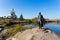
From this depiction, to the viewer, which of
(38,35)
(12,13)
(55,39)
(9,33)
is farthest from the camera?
(12,13)

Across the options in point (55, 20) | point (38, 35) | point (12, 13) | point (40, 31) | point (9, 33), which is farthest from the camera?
point (12, 13)

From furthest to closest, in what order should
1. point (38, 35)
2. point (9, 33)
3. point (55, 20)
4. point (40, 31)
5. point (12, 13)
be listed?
1. point (12, 13)
2. point (55, 20)
3. point (9, 33)
4. point (40, 31)
5. point (38, 35)

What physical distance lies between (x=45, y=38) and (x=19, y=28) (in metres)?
8.44

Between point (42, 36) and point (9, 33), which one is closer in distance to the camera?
point (42, 36)

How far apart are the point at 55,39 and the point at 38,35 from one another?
1488 mm

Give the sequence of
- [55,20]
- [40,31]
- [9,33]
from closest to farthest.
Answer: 1. [40,31]
2. [9,33]
3. [55,20]

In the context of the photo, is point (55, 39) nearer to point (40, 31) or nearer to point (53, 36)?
point (53, 36)

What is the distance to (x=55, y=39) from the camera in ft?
34.0

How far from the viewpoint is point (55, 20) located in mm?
46312

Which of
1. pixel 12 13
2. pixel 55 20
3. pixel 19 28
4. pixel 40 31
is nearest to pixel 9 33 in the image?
pixel 19 28

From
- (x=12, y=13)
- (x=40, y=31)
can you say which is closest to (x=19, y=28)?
(x=40, y=31)

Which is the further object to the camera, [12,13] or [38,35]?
[12,13]

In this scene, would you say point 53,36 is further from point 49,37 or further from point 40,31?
point 40,31

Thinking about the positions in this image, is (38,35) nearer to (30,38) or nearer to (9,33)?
(30,38)
